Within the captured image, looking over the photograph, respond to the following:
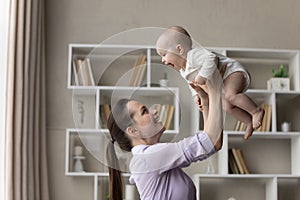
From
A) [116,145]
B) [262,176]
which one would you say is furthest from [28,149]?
[116,145]

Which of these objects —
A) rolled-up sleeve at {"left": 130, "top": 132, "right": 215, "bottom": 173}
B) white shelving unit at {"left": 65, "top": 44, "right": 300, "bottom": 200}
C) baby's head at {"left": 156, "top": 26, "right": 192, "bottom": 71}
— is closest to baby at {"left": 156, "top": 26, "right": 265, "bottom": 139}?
baby's head at {"left": 156, "top": 26, "right": 192, "bottom": 71}

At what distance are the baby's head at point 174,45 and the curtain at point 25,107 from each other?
2.06m

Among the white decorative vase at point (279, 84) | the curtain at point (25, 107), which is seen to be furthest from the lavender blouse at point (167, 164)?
the white decorative vase at point (279, 84)

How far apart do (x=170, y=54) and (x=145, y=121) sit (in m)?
0.18

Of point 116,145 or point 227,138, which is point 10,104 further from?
point 116,145

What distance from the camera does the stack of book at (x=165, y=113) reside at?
1.58 meters

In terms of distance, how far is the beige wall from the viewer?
12.5 ft

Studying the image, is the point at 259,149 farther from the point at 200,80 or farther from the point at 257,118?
the point at 200,80

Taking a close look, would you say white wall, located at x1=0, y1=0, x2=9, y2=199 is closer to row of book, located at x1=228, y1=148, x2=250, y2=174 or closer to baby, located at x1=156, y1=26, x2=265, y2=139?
row of book, located at x1=228, y1=148, x2=250, y2=174

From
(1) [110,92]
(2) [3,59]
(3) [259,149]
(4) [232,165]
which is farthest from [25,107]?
(1) [110,92]

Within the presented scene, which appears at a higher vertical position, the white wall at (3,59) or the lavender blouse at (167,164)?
the white wall at (3,59)

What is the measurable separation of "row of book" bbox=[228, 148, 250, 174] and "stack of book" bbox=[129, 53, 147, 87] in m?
2.09

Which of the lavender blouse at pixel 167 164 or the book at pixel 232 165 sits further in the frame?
the book at pixel 232 165

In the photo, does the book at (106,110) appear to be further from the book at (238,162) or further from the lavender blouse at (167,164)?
the book at (238,162)
